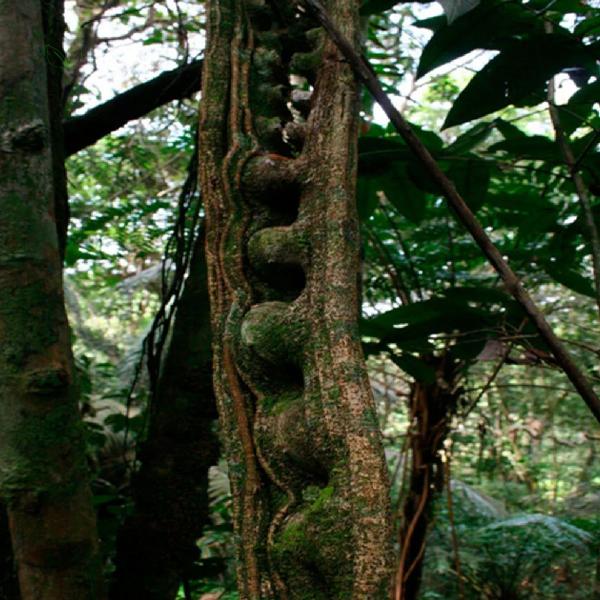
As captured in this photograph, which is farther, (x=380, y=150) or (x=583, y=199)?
(x=380, y=150)

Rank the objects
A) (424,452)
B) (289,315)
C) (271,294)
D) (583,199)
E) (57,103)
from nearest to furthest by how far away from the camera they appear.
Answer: (289,315) → (271,294) → (583,199) → (57,103) → (424,452)

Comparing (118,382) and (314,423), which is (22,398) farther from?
(118,382)

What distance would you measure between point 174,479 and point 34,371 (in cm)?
54

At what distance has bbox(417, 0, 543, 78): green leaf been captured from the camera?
0.96 metres

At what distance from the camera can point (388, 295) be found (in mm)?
2711

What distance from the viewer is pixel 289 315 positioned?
2.70 feet

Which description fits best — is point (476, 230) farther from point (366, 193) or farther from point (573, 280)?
point (366, 193)

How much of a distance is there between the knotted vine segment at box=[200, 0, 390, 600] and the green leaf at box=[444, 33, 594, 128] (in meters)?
→ 0.16

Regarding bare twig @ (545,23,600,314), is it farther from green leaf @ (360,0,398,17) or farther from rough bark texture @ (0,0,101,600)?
rough bark texture @ (0,0,101,600)

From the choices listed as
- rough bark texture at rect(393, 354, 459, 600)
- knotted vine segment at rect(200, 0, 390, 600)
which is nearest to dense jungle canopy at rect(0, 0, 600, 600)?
knotted vine segment at rect(200, 0, 390, 600)

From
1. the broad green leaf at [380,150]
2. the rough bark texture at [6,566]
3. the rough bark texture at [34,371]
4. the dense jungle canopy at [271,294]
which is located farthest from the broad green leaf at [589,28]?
the rough bark texture at [6,566]

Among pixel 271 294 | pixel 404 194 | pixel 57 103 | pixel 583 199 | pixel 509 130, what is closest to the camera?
pixel 271 294

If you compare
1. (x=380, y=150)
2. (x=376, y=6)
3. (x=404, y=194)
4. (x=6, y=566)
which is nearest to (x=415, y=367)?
(x=404, y=194)

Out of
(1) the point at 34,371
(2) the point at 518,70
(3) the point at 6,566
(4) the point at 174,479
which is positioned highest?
(2) the point at 518,70
